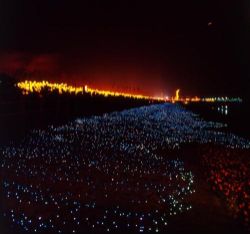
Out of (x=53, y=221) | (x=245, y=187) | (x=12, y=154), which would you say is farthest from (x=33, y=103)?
(x=53, y=221)

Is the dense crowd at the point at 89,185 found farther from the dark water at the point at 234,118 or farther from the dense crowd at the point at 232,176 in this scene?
the dark water at the point at 234,118

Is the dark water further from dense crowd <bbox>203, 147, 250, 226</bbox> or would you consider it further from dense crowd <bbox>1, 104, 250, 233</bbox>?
dense crowd <bbox>1, 104, 250, 233</bbox>

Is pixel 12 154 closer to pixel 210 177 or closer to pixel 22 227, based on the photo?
pixel 210 177

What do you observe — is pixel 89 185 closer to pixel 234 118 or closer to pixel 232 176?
pixel 232 176

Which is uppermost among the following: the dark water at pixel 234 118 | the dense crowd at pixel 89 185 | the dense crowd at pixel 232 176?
the dense crowd at pixel 89 185

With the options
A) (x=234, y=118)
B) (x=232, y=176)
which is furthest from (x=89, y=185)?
(x=234, y=118)

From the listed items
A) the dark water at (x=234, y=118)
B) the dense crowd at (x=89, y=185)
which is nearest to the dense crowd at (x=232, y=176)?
the dense crowd at (x=89, y=185)

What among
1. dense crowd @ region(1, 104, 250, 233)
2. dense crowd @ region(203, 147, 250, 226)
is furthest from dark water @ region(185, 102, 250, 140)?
dense crowd @ region(1, 104, 250, 233)
